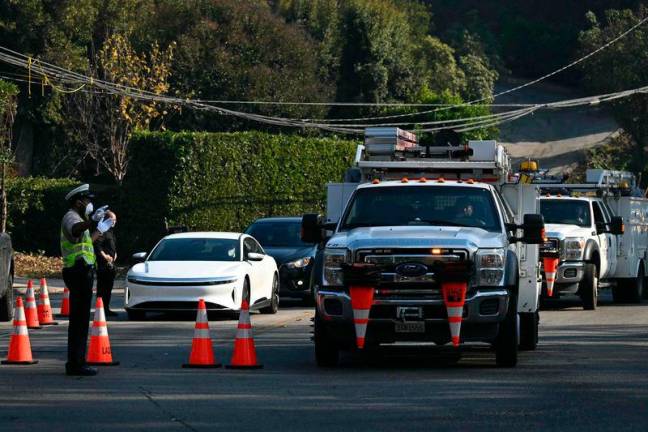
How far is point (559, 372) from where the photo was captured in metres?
15.2

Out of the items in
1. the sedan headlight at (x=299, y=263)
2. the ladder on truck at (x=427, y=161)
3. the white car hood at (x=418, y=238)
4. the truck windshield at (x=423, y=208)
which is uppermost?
the ladder on truck at (x=427, y=161)

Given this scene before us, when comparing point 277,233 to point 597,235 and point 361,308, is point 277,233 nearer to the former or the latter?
point 597,235

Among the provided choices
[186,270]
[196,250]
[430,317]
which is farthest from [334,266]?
[196,250]

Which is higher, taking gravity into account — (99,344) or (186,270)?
(186,270)

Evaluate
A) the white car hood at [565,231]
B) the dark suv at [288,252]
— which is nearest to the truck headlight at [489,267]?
the white car hood at [565,231]

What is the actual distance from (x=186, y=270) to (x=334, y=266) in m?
7.77

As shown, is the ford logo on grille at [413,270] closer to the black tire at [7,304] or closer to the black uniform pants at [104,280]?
the black tire at [7,304]

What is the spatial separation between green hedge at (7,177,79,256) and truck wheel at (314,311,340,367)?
26271 mm

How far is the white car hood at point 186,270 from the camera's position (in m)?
22.3

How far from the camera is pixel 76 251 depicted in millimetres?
14844

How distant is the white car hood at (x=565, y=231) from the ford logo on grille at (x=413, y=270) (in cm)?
1135

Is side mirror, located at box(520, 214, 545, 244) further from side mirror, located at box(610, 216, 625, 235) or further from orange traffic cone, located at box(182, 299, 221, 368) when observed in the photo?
side mirror, located at box(610, 216, 625, 235)

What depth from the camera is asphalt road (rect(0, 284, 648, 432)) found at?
37.6 ft

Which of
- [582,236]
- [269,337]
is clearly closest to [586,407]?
[269,337]
